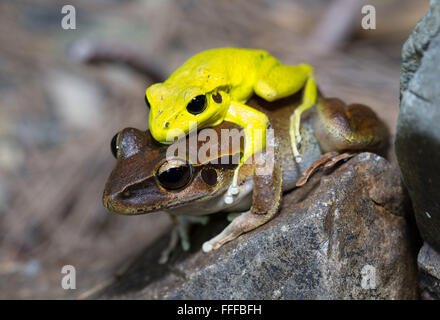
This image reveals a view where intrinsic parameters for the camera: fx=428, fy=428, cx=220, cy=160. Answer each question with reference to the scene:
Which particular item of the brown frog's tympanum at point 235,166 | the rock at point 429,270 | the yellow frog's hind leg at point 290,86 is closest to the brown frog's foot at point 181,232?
the brown frog's tympanum at point 235,166

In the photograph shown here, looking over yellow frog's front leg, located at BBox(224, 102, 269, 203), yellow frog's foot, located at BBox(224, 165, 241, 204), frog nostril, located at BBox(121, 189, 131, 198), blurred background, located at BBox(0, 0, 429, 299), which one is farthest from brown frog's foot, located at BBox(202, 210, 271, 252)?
blurred background, located at BBox(0, 0, 429, 299)

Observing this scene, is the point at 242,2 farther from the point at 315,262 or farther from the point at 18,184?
the point at 315,262

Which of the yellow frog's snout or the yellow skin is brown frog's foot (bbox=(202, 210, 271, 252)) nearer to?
the yellow skin

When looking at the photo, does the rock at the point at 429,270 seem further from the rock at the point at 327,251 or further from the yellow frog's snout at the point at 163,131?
the yellow frog's snout at the point at 163,131

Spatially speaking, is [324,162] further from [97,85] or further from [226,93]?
[97,85]

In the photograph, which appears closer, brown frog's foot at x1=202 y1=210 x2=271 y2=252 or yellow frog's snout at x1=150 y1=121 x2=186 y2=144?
yellow frog's snout at x1=150 y1=121 x2=186 y2=144

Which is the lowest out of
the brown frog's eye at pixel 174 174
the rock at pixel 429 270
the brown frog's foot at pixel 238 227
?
the rock at pixel 429 270
